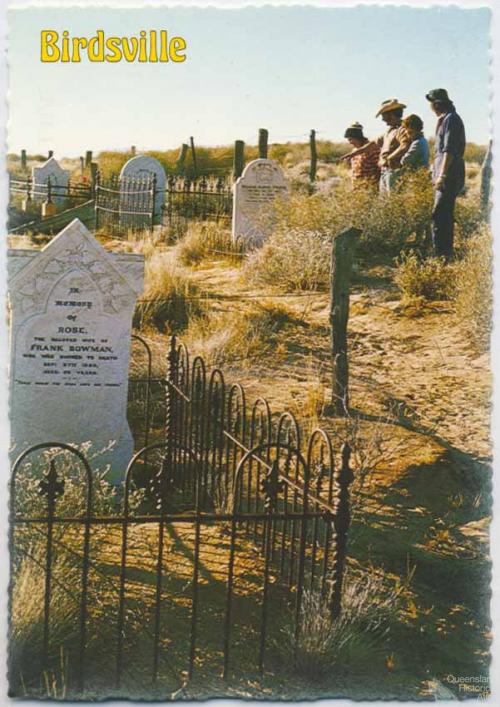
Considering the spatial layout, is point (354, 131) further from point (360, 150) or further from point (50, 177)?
point (50, 177)

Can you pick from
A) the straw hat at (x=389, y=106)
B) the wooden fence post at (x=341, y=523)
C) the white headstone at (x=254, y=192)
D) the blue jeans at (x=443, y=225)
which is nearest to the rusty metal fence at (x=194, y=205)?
Answer: the white headstone at (x=254, y=192)

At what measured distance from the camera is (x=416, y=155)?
1103 centimetres

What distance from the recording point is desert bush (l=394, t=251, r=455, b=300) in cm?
903

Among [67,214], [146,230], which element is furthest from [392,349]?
[67,214]

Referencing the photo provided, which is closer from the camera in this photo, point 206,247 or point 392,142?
point 392,142

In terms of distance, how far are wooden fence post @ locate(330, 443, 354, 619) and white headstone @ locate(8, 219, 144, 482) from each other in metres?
2.55

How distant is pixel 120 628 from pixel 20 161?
25.5 metres

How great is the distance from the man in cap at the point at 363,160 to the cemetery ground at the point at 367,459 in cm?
97

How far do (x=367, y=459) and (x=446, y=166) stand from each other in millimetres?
4296

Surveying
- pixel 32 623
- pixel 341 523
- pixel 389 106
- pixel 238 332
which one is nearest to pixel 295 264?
pixel 238 332

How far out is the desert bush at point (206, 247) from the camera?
12758 millimetres

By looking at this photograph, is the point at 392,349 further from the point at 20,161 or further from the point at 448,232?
the point at 20,161

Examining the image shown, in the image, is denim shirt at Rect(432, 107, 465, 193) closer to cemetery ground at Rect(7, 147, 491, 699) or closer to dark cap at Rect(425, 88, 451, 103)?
dark cap at Rect(425, 88, 451, 103)

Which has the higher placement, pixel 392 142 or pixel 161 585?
pixel 392 142
